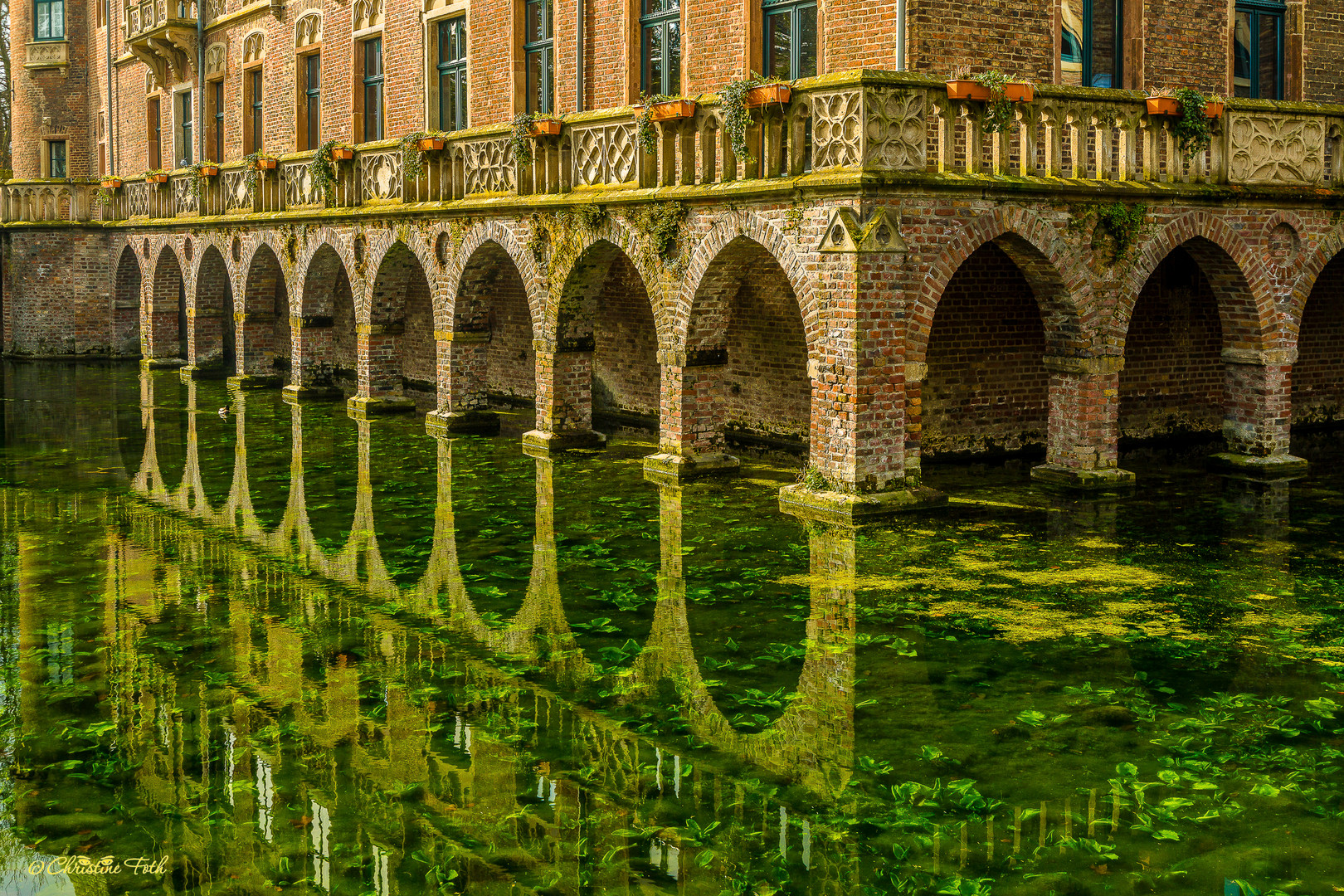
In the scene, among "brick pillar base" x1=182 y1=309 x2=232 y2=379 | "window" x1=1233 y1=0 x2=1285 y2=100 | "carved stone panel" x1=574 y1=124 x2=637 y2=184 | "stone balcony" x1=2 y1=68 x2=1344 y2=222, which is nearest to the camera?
"stone balcony" x1=2 y1=68 x2=1344 y2=222

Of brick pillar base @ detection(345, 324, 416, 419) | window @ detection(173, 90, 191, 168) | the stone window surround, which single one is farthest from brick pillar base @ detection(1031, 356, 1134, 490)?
window @ detection(173, 90, 191, 168)

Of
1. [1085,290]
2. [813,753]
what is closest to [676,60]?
[1085,290]

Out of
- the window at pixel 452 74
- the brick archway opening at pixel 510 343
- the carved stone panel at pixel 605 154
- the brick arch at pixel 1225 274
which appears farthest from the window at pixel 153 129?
the brick arch at pixel 1225 274

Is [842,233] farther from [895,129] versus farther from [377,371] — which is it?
[377,371]

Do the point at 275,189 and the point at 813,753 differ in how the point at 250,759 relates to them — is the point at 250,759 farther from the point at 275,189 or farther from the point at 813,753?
the point at 275,189

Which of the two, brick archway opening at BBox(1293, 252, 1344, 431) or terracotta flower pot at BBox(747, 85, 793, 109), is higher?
terracotta flower pot at BBox(747, 85, 793, 109)

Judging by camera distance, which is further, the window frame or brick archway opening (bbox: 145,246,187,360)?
brick archway opening (bbox: 145,246,187,360)

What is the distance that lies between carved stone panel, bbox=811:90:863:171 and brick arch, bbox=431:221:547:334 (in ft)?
15.7

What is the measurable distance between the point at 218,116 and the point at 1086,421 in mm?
21300

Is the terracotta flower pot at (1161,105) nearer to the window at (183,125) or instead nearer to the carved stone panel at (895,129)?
the carved stone panel at (895,129)

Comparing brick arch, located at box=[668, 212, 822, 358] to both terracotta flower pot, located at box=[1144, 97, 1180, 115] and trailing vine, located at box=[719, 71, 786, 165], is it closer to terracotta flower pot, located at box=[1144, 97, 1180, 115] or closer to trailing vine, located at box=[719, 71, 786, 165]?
trailing vine, located at box=[719, 71, 786, 165]

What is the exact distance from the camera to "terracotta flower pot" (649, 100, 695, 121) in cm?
1337

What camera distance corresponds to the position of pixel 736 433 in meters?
16.7

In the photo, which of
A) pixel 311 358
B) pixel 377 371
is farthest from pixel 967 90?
pixel 311 358
